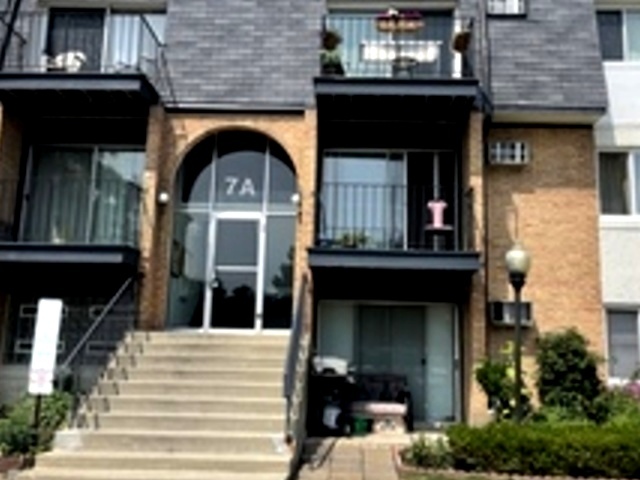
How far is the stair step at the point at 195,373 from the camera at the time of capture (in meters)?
12.3

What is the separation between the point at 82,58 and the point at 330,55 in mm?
5068

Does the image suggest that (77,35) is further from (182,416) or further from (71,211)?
(182,416)

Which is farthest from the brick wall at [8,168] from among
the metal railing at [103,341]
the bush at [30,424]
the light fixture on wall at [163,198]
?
the light fixture on wall at [163,198]

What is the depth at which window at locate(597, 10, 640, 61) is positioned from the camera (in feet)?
53.1

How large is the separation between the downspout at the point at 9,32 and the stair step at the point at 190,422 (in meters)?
7.93

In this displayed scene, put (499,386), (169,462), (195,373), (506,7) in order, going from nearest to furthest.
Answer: (169,462)
(195,373)
(499,386)
(506,7)

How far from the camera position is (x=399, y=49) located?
50.4 feet

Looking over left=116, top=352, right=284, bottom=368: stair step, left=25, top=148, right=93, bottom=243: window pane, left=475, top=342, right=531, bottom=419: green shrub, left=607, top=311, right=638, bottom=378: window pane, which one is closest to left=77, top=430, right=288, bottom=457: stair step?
left=116, top=352, right=284, bottom=368: stair step

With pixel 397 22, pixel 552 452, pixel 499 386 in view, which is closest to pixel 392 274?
pixel 499 386

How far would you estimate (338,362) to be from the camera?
571 inches

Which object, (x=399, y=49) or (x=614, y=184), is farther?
(x=614, y=184)

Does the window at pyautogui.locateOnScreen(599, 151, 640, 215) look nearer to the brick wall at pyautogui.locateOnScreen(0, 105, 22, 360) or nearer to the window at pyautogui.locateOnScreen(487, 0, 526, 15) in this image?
the window at pyautogui.locateOnScreen(487, 0, 526, 15)

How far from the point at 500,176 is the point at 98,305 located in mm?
8394

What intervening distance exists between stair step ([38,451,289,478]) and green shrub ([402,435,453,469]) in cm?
187
